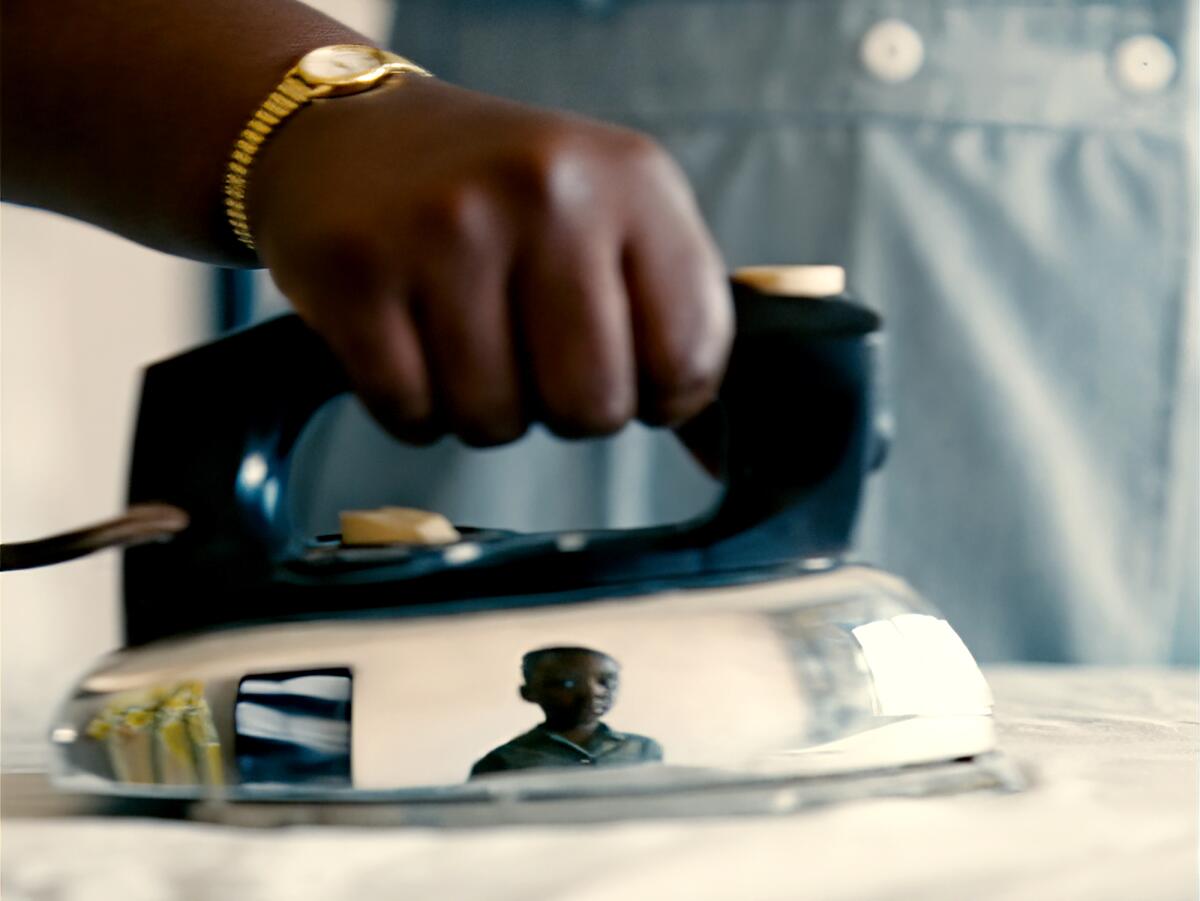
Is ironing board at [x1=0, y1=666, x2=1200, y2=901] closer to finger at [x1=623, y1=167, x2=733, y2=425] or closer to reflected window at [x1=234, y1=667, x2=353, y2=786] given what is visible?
reflected window at [x1=234, y1=667, x2=353, y2=786]

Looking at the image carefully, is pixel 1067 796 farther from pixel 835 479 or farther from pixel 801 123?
pixel 801 123

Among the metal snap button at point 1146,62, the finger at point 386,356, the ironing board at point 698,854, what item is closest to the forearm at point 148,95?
the finger at point 386,356

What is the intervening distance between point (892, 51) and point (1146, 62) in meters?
0.19

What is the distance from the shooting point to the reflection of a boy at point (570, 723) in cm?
45

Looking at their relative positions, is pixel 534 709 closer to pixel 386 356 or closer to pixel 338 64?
pixel 386 356

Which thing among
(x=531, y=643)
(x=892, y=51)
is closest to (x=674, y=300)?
(x=531, y=643)

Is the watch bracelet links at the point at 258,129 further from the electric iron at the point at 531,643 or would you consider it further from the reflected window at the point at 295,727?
the reflected window at the point at 295,727

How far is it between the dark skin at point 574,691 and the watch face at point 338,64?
0.77 ft

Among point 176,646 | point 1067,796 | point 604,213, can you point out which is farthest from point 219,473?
point 1067,796

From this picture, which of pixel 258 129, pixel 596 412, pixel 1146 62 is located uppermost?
pixel 1146 62

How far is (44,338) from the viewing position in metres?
1.19

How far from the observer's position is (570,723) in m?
0.46

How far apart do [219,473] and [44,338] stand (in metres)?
0.77

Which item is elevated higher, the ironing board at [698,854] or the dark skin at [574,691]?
the dark skin at [574,691]
